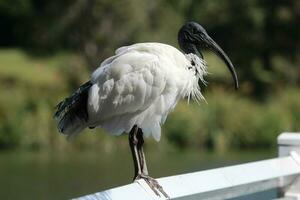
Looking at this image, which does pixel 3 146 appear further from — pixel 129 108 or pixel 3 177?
pixel 129 108

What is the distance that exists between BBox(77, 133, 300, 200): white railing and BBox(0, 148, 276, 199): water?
724cm

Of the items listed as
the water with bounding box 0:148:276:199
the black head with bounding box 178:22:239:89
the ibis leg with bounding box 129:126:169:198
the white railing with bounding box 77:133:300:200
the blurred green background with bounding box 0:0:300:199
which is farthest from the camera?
the blurred green background with bounding box 0:0:300:199

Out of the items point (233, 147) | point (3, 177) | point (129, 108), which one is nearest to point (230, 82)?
point (233, 147)

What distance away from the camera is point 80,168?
13781mm

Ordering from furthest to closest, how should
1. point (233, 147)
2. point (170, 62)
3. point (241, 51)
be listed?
point (241, 51)
point (233, 147)
point (170, 62)

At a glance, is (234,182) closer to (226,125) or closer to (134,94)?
(134,94)

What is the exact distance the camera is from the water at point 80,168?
11852 millimetres

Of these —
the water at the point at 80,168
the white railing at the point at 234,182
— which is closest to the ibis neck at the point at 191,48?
the white railing at the point at 234,182

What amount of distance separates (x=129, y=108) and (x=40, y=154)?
37.4 feet

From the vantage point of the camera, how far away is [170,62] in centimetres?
Result: 390

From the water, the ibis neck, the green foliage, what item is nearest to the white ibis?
the ibis neck

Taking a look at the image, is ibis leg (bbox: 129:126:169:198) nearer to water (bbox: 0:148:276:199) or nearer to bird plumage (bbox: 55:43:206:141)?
bird plumage (bbox: 55:43:206:141)

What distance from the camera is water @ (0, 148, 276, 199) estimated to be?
38.9 feet

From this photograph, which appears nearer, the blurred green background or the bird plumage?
the bird plumage
